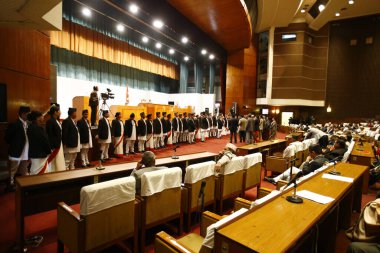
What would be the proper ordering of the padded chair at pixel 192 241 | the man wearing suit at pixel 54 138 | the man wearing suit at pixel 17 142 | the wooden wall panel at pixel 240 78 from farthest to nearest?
the wooden wall panel at pixel 240 78, the man wearing suit at pixel 54 138, the man wearing suit at pixel 17 142, the padded chair at pixel 192 241

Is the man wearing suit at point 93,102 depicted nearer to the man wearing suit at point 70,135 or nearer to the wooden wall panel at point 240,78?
the man wearing suit at point 70,135

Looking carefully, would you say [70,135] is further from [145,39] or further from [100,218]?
[145,39]

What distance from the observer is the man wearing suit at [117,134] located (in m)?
6.71

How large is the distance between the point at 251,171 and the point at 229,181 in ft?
2.16

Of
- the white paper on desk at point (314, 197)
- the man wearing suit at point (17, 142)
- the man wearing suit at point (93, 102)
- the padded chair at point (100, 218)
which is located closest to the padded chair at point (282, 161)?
the white paper on desk at point (314, 197)

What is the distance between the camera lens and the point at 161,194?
8.26ft

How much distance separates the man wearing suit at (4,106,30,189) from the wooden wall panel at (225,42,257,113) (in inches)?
558

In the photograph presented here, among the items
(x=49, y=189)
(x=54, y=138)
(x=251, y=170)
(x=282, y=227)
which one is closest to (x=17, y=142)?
(x=54, y=138)

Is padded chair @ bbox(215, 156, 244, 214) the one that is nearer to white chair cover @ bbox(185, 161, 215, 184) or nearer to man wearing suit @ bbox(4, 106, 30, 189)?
white chair cover @ bbox(185, 161, 215, 184)

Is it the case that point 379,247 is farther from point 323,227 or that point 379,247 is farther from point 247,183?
point 247,183

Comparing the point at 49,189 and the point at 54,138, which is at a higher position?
the point at 54,138

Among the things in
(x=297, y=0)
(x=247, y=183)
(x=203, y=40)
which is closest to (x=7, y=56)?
(x=247, y=183)

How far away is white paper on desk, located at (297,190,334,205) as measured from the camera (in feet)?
6.55

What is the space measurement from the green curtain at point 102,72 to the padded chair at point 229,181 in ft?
36.8
